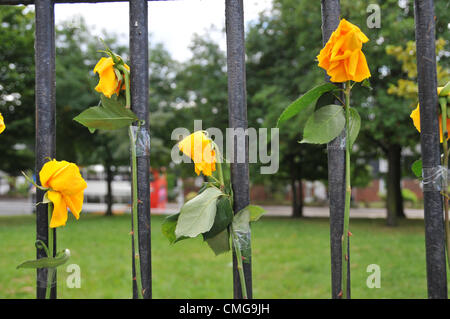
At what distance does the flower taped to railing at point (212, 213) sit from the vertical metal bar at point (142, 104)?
0.22ft

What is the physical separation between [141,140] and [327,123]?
32 cm

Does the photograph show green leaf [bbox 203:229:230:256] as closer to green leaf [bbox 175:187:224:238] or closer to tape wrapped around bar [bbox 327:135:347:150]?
green leaf [bbox 175:187:224:238]

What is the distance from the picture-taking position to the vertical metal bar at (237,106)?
27.7 inches

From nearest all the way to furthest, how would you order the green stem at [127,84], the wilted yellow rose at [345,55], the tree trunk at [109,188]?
the wilted yellow rose at [345,55]
the green stem at [127,84]
the tree trunk at [109,188]

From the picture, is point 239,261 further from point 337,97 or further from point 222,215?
point 337,97

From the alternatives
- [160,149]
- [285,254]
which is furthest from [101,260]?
[160,149]

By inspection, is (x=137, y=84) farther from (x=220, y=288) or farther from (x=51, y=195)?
(x=220, y=288)

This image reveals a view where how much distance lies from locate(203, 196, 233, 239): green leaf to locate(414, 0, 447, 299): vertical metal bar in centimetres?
33

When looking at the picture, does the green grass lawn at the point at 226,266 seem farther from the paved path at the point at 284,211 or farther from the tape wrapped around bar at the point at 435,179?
the paved path at the point at 284,211

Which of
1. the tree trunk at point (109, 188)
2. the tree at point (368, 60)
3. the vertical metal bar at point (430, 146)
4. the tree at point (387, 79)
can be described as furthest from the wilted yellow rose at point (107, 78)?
the tree trunk at point (109, 188)

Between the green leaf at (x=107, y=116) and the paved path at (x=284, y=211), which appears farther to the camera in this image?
the paved path at (x=284, y=211)

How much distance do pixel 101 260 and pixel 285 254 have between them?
2.15 meters

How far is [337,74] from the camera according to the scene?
23.8 inches

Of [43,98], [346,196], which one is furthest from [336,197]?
[43,98]
